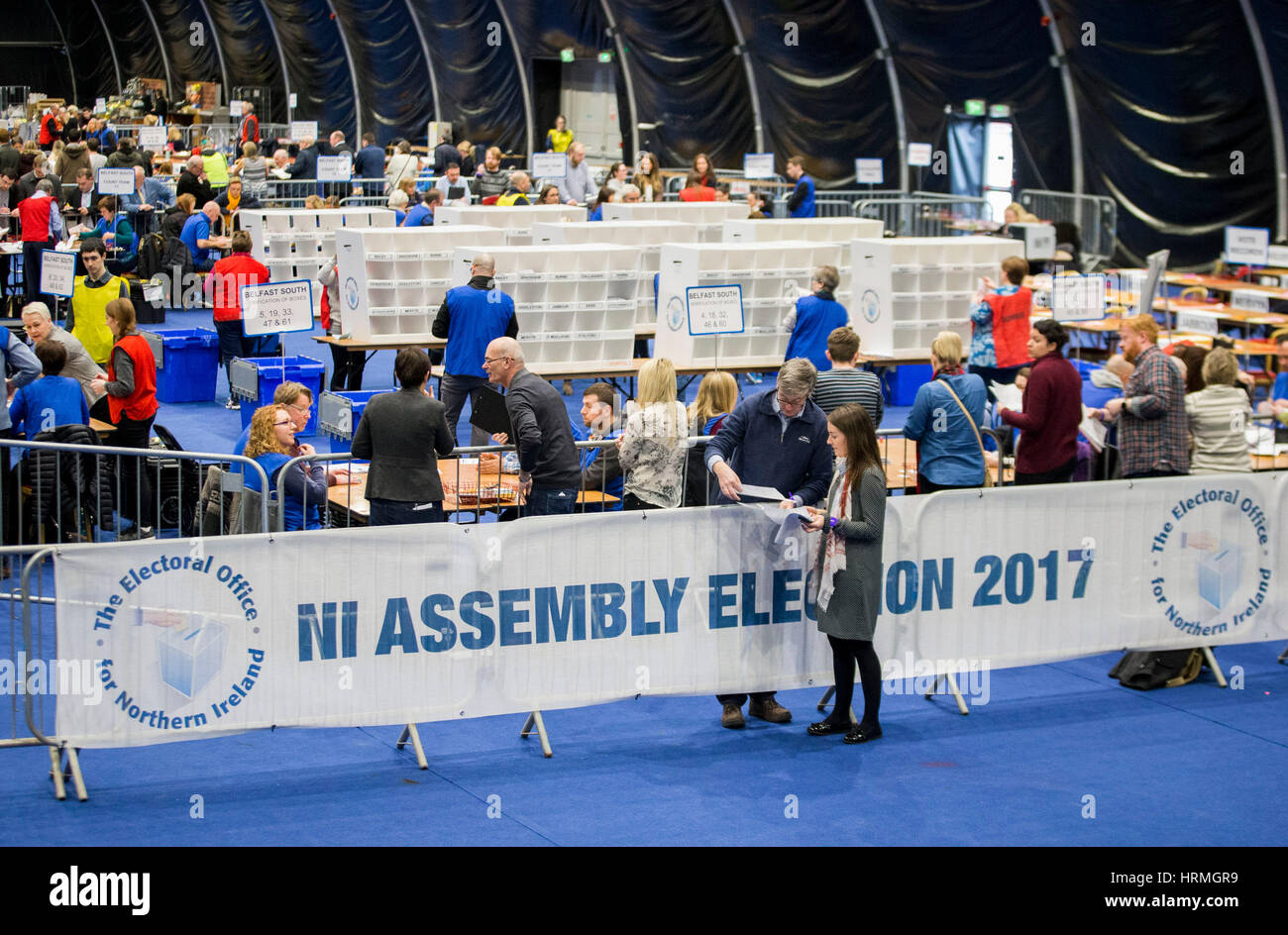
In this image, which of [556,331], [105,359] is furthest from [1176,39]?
[105,359]

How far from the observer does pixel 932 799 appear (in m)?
7.48

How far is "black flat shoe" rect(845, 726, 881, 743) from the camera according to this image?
26.9ft

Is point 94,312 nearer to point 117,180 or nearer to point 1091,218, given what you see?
point 117,180

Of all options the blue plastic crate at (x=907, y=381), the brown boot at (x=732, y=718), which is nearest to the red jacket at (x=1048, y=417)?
the brown boot at (x=732, y=718)

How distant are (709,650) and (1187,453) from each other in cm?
340

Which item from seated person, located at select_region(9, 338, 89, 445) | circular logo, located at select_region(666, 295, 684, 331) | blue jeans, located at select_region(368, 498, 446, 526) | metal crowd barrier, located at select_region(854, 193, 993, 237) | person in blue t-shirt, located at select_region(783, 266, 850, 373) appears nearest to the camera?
blue jeans, located at select_region(368, 498, 446, 526)

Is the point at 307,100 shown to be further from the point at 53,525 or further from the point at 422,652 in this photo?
the point at 422,652

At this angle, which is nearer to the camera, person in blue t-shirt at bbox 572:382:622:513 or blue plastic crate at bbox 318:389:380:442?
person in blue t-shirt at bbox 572:382:622:513

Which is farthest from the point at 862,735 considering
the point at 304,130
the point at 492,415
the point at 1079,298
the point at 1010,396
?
the point at 304,130

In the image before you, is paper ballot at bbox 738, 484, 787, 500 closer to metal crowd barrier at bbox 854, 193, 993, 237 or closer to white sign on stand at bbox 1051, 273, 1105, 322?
white sign on stand at bbox 1051, 273, 1105, 322

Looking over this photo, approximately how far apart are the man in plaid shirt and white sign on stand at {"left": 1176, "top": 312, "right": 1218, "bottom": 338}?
21.8 feet

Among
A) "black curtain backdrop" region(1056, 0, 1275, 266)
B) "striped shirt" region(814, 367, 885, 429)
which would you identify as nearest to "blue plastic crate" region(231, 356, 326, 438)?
"striped shirt" region(814, 367, 885, 429)

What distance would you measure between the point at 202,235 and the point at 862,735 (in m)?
14.7

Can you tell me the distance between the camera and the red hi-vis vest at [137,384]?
1160 cm
